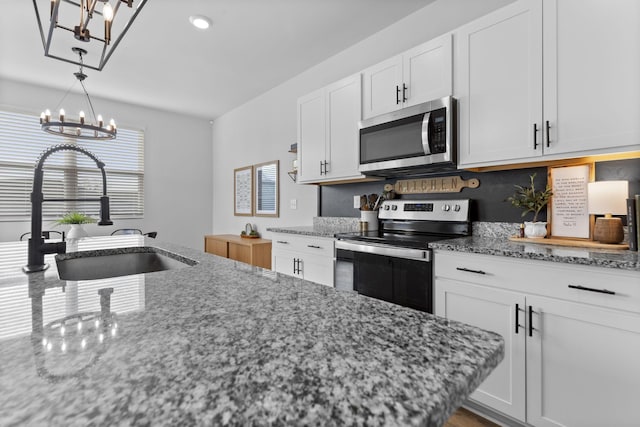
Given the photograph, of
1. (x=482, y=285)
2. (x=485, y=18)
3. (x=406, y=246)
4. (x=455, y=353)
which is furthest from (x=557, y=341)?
(x=485, y=18)

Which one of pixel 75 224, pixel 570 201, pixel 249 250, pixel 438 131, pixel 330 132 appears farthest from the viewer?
pixel 249 250

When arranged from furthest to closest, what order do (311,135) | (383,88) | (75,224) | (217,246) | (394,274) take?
(217,246), (75,224), (311,135), (383,88), (394,274)

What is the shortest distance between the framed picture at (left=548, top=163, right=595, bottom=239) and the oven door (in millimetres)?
808

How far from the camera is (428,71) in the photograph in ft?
7.04

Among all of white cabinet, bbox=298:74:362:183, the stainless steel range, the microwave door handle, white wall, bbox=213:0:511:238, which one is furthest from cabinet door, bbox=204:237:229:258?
the microwave door handle

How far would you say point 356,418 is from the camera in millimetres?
314

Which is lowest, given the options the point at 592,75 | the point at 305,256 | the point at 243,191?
the point at 305,256

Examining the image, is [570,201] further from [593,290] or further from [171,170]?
[171,170]

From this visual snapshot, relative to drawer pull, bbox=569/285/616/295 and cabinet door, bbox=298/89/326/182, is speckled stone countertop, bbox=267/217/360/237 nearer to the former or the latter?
cabinet door, bbox=298/89/326/182

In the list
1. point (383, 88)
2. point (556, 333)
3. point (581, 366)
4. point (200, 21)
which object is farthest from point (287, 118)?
point (581, 366)

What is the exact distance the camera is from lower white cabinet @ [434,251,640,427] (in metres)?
1.22

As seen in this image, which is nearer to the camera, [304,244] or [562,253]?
[562,253]

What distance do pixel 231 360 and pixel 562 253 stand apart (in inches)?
60.4

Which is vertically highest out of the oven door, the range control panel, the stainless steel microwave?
the stainless steel microwave
